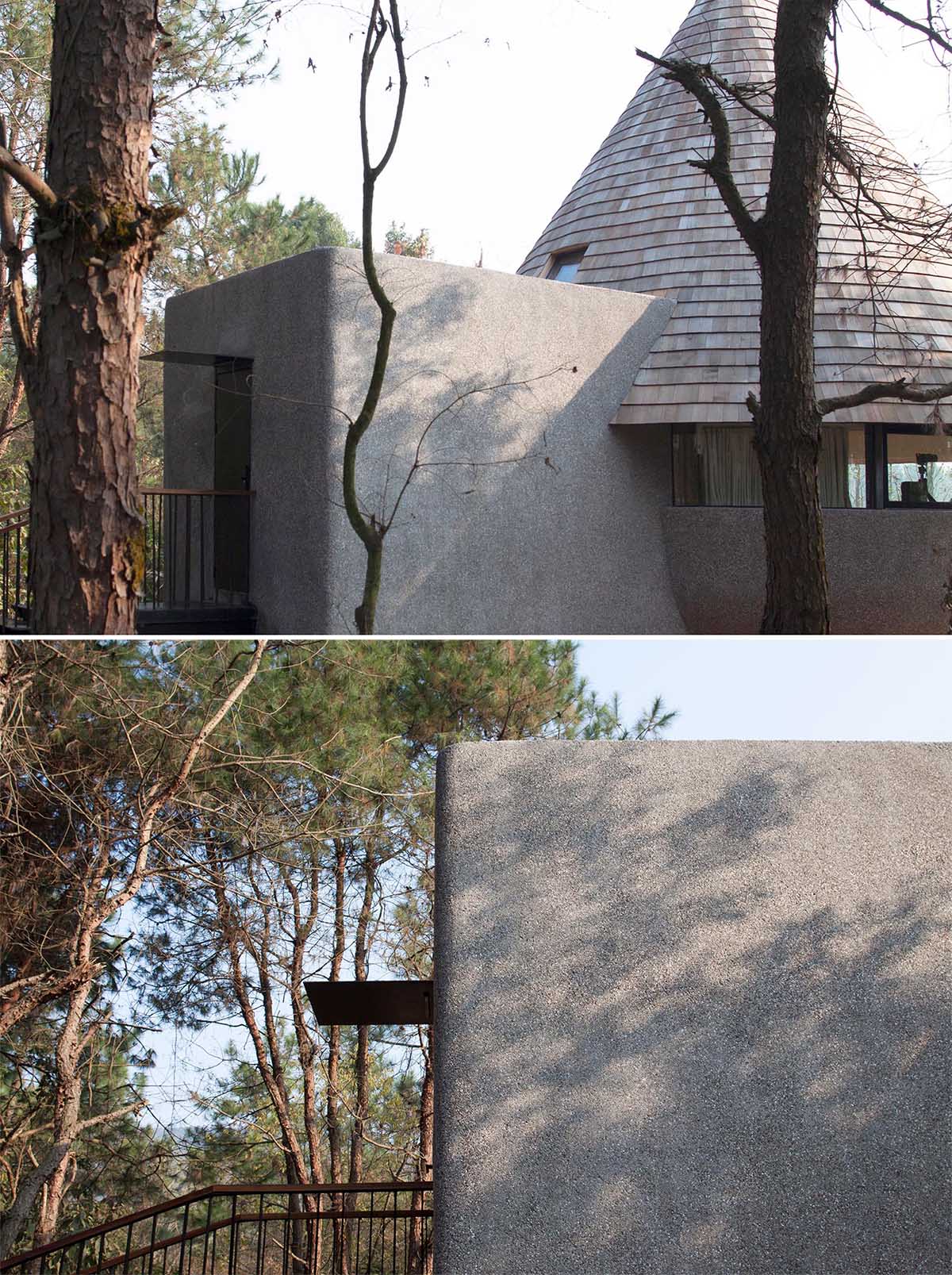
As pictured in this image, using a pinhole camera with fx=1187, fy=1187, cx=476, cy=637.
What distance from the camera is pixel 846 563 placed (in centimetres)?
1079

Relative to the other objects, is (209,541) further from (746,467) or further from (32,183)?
(32,183)

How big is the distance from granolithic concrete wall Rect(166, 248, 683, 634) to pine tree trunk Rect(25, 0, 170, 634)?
402 cm

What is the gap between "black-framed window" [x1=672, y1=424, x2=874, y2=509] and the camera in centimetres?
1074

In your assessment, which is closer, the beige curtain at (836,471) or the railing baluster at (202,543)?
the railing baluster at (202,543)

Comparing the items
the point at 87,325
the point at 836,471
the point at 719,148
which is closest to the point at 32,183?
the point at 87,325

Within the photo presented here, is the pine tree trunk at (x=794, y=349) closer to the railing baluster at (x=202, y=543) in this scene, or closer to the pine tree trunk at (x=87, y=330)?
the pine tree trunk at (x=87, y=330)

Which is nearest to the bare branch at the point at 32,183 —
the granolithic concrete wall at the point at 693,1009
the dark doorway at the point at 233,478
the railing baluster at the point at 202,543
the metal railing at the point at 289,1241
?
the granolithic concrete wall at the point at 693,1009

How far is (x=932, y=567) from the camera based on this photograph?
10953 mm

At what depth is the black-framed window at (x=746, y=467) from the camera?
10.7 metres

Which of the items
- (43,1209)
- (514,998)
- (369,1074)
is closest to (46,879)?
(43,1209)

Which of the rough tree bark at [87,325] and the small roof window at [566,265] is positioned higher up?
the small roof window at [566,265]

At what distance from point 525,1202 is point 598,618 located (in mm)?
7131

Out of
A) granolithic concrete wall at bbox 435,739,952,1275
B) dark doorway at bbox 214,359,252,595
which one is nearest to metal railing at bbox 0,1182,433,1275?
dark doorway at bbox 214,359,252,595

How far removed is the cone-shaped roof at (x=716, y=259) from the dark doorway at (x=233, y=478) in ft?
10.6
